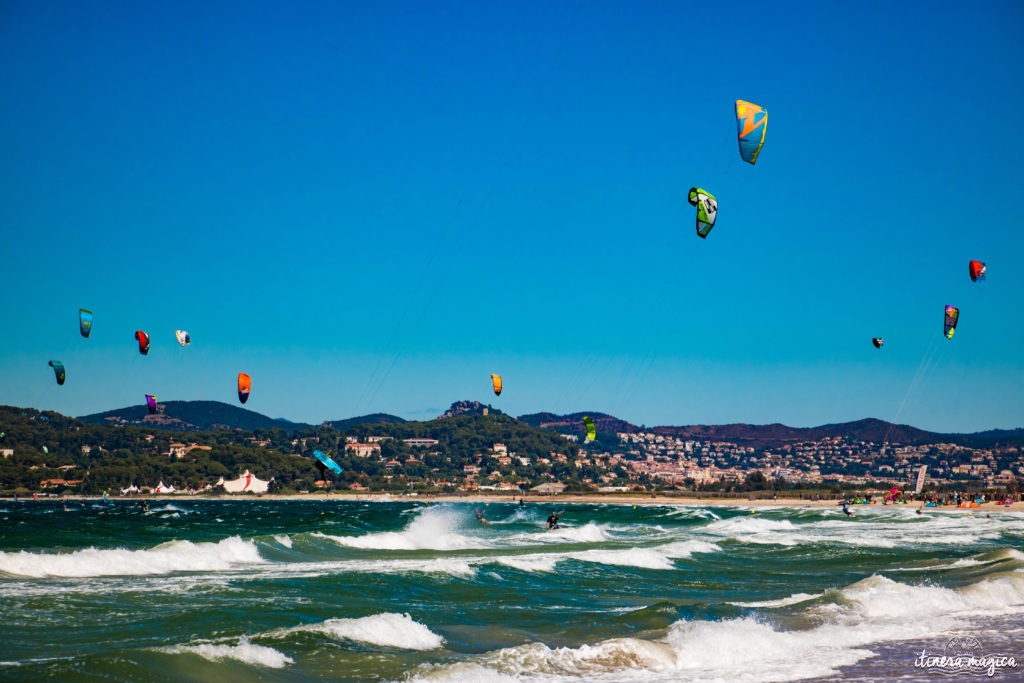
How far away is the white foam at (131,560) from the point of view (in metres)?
19.6

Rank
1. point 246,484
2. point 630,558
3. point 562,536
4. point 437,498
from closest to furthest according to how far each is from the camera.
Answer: point 630,558 → point 562,536 → point 437,498 → point 246,484

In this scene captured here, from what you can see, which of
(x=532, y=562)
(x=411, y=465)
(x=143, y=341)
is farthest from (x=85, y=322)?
(x=411, y=465)

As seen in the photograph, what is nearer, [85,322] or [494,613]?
[494,613]

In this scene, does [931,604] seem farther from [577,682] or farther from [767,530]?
[767,530]

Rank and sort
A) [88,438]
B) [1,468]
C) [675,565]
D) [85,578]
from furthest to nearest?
[88,438], [1,468], [675,565], [85,578]

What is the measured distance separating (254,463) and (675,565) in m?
123

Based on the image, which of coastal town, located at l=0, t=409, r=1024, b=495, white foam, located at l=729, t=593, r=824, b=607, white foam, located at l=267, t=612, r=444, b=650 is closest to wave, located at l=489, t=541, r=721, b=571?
white foam, located at l=729, t=593, r=824, b=607

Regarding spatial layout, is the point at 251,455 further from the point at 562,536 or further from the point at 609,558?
the point at 609,558

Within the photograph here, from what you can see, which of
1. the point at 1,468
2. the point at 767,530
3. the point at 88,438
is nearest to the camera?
the point at 767,530

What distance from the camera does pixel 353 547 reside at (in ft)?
98.4

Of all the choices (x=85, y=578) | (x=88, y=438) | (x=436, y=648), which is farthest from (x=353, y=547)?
(x=88, y=438)

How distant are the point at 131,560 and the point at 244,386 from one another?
6456 mm

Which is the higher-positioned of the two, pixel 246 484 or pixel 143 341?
pixel 143 341

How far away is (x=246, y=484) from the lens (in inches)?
5005
